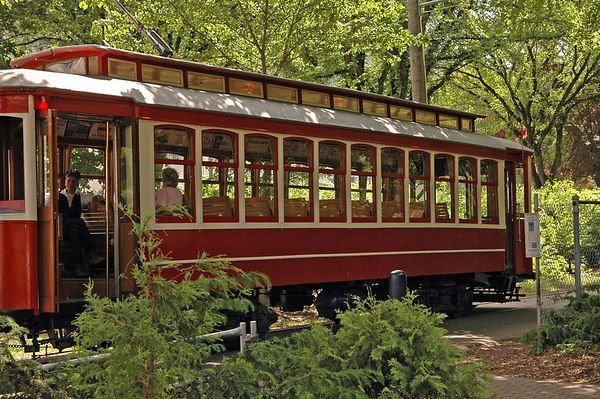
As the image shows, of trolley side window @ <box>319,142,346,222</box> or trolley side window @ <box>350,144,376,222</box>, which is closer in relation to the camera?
trolley side window @ <box>319,142,346,222</box>

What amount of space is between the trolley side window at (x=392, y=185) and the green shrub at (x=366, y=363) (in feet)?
27.6

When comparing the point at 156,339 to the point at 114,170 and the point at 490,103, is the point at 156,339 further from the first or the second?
the point at 490,103

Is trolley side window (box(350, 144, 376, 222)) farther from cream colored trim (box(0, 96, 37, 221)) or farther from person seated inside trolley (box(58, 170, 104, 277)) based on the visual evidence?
cream colored trim (box(0, 96, 37, 221))

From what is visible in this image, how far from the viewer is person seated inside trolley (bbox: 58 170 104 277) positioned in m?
12.0

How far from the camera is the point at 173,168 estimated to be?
499 inches

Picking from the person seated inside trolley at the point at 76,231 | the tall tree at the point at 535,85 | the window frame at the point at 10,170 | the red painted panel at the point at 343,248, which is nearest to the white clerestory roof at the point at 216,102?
the window frame at the point at 10,170

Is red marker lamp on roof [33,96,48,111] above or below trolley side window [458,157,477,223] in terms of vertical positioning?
above

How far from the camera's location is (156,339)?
5.73m

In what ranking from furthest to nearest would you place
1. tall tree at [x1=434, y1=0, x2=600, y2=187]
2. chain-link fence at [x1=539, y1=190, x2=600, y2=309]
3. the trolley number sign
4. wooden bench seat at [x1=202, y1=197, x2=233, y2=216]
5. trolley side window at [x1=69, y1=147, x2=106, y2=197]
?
tall tree at [x1=434, y1=0, x2=600, y2=187] < chain-link fence at [x1=539, y1=190, x2=600, y2=309] < the trolley number sign < wooden bench seat at [x1=202, y1=197, x2=233, y2=216] < trolley side window at [x1=69, y1=147, x2=106, y2=197]

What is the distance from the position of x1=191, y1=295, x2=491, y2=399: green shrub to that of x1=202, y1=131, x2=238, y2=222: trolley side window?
5506 mm

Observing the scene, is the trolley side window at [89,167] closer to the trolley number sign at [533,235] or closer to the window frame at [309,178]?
the window frame at [309,178]

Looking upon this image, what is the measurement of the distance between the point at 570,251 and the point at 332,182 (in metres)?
11.4

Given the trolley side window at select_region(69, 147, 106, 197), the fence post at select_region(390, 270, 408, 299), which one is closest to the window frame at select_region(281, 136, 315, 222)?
the trolley side window at select_region(69, 147, 106, 197)

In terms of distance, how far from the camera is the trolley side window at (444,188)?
17734mm
